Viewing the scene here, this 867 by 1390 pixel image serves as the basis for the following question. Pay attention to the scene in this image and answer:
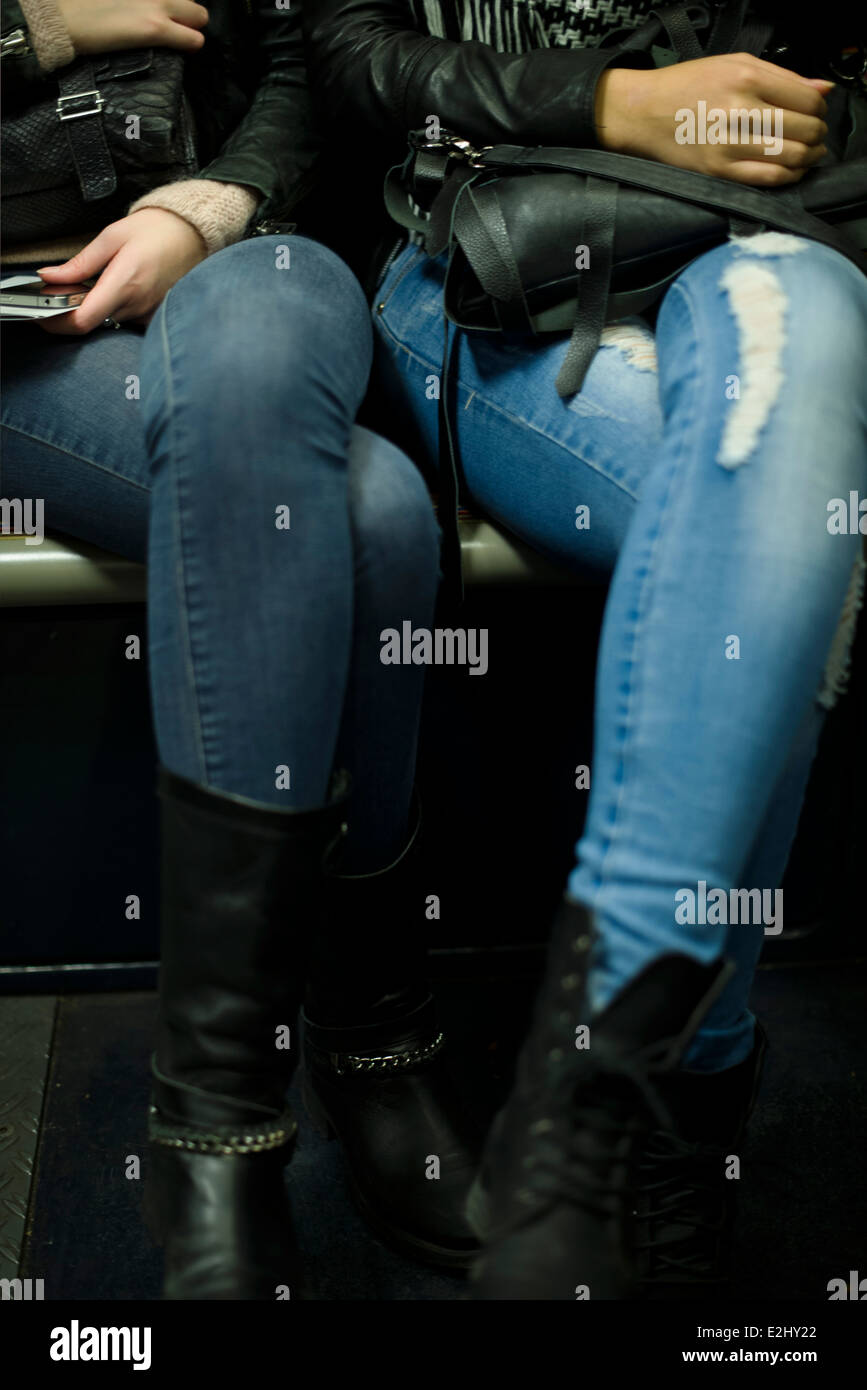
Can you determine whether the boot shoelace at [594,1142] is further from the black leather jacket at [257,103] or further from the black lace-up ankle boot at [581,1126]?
the black leather jacket at [257,103]

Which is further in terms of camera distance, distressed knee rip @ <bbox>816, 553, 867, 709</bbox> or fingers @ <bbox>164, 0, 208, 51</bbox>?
fingers @ <bbox>164, 0, 208, 51</bbox>

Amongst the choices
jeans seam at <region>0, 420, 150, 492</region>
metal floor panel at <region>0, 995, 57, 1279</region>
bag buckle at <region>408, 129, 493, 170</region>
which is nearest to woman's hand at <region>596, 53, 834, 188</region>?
bag buckle at <region>408, 129, 493, 170</region>

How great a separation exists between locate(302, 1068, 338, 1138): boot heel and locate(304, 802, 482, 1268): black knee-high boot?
2 centimetres

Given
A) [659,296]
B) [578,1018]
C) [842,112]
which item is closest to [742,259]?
[659,296]

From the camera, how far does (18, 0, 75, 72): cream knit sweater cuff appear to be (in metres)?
0.89

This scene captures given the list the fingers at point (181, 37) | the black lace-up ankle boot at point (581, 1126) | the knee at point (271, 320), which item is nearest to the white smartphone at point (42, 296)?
the knee at point (271, 320)

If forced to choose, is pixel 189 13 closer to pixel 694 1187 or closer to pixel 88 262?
pixel 88 262

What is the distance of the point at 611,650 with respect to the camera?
663mm

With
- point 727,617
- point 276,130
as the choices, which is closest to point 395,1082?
point 727,617

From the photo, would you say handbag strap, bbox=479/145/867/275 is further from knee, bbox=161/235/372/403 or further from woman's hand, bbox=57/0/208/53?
woman's hand, bbox=57/0/208/53

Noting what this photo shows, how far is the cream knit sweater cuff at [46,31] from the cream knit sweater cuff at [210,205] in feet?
0.38

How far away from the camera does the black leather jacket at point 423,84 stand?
875mm

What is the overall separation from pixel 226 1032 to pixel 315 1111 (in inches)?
13.5
